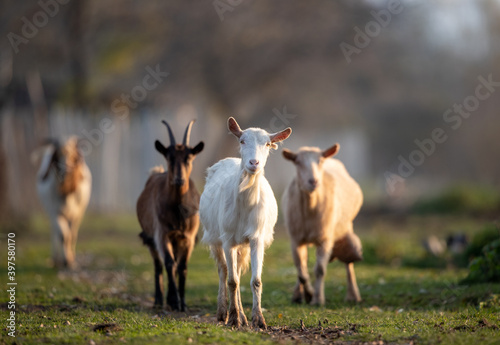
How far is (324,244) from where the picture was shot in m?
9.36

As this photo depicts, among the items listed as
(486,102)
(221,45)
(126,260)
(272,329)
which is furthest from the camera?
(486,102)

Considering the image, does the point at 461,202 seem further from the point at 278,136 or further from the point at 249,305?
the point at 278,136

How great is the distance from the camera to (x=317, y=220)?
932 centimetres

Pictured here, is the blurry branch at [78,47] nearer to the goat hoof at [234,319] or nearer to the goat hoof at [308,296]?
the goat hoof at [308,296]

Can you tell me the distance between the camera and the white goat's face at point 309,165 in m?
8.88

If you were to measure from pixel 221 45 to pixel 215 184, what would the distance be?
1788 centimetres

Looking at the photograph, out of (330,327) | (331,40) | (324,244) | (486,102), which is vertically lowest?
(330,327)

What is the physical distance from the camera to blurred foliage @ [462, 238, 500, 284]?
30.4ft

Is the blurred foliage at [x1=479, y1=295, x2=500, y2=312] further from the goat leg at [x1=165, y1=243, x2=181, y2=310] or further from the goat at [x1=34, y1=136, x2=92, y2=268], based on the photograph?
the goat at [x1=34, y1=136, x2=92, y2=268]

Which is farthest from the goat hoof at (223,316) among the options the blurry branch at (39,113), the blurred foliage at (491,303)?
the blurry branch at (39,113)

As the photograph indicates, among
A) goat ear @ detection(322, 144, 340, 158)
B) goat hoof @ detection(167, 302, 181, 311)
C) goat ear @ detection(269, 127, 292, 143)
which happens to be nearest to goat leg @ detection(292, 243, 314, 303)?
goat ear @ detection(322, 144, 340, 158)

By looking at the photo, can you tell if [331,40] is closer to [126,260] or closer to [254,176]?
[126,260]

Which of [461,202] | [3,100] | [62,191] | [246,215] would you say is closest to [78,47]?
[3,100]

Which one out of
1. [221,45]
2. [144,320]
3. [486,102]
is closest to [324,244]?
[144,320]
